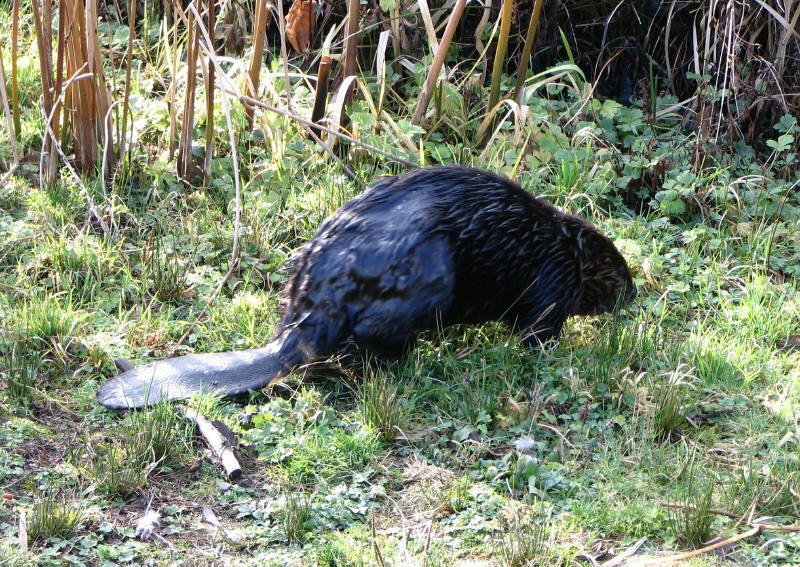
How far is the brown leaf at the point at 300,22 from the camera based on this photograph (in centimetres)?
463

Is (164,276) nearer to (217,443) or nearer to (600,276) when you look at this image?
(217,443)

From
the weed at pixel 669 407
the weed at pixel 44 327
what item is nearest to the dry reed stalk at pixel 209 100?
the weed at pixel 44 327

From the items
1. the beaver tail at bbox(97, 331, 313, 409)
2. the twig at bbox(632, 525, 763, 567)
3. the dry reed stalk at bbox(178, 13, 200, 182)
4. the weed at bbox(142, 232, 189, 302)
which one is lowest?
the twig at bbox(632, 525, 763, 567)

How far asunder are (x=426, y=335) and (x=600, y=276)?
753mm

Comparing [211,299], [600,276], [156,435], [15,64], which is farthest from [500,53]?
[156,435]

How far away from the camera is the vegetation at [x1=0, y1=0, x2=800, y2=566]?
2.90m

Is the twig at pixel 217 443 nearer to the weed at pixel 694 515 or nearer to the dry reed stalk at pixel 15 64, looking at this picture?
the weed at pixel 694 515

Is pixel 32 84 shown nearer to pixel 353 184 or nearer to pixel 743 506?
pixel 353 184

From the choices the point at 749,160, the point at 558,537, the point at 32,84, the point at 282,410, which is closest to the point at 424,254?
the point at 282,410

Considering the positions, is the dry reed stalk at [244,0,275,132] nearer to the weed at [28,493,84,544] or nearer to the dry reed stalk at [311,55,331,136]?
the dry reed stalk at [311,55,331,136]

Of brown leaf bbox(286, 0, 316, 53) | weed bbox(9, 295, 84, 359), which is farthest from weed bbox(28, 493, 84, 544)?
brown leaf bbox(286, 0, 316, 53)

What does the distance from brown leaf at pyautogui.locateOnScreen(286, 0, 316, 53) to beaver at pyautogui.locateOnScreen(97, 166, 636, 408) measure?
123 centimetres

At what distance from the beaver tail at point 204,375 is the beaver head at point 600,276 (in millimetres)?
1153

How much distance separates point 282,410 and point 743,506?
145cm
